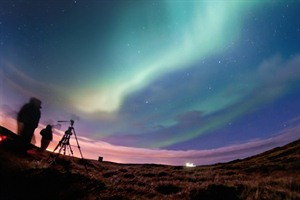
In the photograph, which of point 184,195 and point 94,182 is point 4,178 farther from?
point 184,195

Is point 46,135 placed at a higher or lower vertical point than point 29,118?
lower

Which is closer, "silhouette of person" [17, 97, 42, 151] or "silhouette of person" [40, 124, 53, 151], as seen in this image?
"silhouette of person" [17, 97, 42, 151]

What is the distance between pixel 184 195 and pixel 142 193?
2.51m

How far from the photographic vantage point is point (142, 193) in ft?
47.9

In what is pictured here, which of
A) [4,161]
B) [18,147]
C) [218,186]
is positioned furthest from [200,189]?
[18,147]

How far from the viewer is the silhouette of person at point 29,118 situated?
114 feet

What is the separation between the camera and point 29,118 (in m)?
35.4

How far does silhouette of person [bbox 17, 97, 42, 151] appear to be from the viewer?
34.8 meters

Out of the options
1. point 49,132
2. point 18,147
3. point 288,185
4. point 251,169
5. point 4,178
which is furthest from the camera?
point 49,132

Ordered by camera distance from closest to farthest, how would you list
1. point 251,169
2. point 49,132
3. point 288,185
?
point 288,185
point 251,169
point 49,132

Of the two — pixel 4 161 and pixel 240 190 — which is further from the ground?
pixel 4 161

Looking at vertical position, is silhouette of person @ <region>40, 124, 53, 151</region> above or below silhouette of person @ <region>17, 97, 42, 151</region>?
below

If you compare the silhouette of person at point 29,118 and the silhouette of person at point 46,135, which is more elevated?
the silhouette of person at point 29,118

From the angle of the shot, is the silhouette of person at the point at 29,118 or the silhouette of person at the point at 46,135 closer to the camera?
the silhouette of person at the point at 29,118
